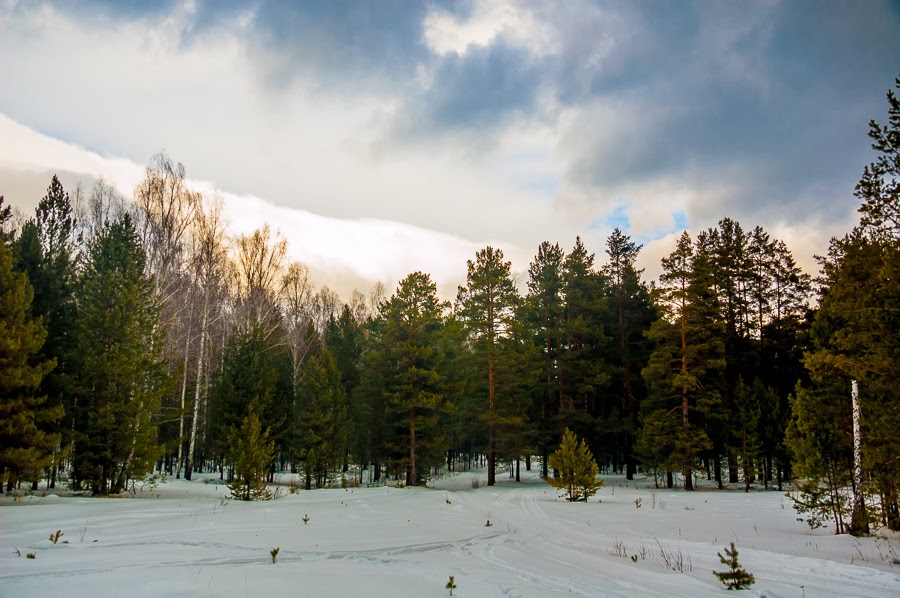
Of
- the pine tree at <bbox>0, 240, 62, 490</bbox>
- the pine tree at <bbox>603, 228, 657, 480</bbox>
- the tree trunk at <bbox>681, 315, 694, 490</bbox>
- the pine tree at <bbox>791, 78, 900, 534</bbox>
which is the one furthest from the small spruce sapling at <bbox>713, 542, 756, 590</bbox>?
the pine tree at <bbox>603, 228, 657, 480</bbox>

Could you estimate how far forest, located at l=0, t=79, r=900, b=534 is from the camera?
1357 centimetres

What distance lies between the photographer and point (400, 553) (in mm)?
8891

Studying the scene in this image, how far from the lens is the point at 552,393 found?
39.8 metres

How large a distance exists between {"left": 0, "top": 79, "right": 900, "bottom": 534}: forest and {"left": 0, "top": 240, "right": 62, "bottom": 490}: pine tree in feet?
0.21

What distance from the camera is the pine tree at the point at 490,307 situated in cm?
3266

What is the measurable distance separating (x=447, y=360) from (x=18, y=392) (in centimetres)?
2454

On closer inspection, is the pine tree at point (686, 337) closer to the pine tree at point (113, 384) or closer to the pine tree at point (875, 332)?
the pine tree at point (875, 332)

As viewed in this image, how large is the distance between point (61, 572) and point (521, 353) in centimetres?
2955

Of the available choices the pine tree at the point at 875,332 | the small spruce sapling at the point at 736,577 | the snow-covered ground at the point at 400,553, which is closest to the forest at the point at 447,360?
the pine tree at the point at 875,332

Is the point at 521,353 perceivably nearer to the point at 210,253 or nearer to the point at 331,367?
the point at 331,367

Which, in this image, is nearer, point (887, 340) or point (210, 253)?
point (887, 340)

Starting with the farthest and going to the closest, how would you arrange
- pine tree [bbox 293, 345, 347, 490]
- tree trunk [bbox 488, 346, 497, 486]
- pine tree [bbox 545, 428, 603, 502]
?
tree trunk [bbox 488, 346, 497, 486] → pine tree [bbox 293, 345, 347, 490] → pine tree [bbox 545, 428, 603, 502]

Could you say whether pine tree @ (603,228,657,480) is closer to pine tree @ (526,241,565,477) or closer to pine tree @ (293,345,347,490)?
pine tree @ (526,241,565,477)

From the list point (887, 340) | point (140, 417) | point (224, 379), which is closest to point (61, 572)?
point (140, 417)
